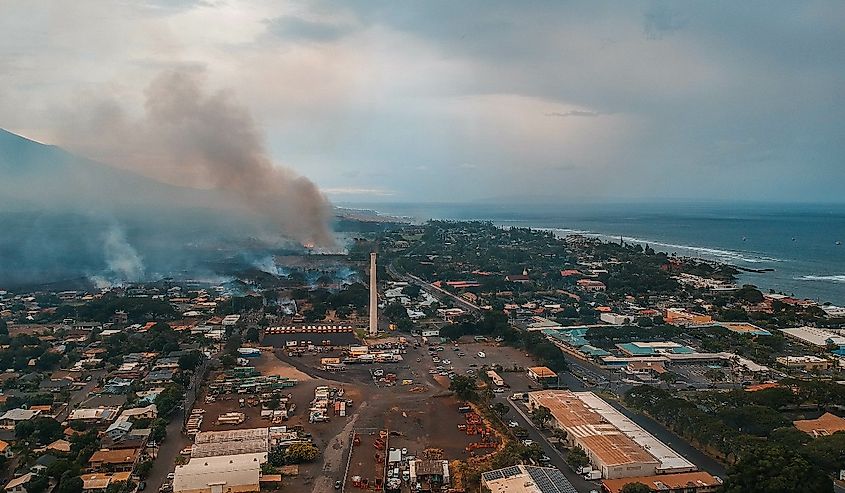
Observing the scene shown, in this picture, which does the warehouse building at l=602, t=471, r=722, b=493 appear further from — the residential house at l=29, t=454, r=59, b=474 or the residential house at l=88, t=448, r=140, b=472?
the residential house at l=29, t=454, r=59, b=474

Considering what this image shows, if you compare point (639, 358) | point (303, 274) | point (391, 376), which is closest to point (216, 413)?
point (391, 376)

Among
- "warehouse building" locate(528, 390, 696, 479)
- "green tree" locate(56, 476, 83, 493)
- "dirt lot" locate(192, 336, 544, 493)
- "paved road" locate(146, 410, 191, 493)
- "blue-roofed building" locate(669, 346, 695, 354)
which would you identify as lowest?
"paved road" locate(146, 410, 191, 493)

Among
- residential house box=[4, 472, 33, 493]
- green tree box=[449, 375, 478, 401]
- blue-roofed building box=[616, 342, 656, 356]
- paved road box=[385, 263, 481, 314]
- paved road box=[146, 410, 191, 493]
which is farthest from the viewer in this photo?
paved road box=[385, 263, 481, 314]

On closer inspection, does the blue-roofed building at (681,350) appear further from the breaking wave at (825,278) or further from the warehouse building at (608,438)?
the breaking wave at (825,278)

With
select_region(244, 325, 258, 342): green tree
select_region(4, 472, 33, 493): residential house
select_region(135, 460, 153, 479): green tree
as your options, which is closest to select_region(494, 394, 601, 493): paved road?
select_region(135, 460, 153, 479): green tree

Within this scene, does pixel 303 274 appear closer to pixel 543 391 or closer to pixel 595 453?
pixel 543 391

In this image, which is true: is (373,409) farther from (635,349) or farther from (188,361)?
(635,349)
